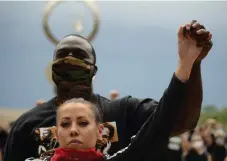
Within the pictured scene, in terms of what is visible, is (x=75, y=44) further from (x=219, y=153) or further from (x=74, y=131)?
(x=219, y=153)

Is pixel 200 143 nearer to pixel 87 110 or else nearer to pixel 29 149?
pixel 29 149

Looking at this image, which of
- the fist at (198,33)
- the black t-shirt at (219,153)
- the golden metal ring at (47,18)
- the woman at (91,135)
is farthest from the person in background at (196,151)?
the fist at (198,33)

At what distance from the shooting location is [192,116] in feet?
3.21

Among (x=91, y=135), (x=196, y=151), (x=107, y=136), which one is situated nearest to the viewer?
(x=91, y=135)

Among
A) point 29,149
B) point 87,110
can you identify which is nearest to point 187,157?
point 29,149

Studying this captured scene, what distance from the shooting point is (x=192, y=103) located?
3.18ft

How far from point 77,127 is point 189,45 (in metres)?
0.25

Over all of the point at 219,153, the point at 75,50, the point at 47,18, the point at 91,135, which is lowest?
the point at 91,135

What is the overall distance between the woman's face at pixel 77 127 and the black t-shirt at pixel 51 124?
0.21m

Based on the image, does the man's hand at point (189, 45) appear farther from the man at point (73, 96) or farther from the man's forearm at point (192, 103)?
the man at point (73, 96)

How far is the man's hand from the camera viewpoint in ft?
2.97

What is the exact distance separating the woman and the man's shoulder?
0.24 meters

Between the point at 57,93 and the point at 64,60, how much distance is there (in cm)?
8

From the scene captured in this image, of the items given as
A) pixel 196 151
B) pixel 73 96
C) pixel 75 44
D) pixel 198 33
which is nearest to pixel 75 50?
pixel 75 44
